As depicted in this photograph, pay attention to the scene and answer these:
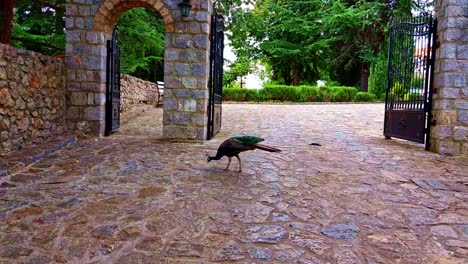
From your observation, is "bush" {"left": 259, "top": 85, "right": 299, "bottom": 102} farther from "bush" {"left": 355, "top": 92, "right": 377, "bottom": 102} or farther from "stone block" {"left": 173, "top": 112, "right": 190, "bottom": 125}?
"stone block" {"left": 173, "top": 112, "right": 190, "bottom": 125}

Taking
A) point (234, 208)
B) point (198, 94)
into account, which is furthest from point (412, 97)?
point (234, 208)

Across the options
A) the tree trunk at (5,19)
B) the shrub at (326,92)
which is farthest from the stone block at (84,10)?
the shrub at (326,92)

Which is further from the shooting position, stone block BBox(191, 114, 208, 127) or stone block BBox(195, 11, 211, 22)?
stone block BBox(191, 114, 208, 127)

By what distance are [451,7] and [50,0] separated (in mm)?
7642

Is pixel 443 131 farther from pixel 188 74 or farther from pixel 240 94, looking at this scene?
pixel 240 94

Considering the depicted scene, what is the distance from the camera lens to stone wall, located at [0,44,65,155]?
4.32 metres

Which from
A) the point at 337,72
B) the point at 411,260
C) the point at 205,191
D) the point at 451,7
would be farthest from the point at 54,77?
the point at 337,72

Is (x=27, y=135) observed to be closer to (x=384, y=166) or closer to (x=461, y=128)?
(x=384, y=166)

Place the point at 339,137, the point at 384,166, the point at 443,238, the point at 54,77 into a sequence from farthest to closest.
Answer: the point at 339,137, the point at 54,77, the point at 384,166, the point at 443,238

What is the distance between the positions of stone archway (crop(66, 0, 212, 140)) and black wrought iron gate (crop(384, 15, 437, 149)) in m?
3.51

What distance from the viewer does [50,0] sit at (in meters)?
7.73

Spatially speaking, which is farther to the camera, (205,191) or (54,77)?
(54,77)

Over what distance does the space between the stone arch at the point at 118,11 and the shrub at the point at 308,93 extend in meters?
10.7

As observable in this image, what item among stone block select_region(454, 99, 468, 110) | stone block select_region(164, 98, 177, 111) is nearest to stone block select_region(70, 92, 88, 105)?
stone block select_region(164, 98, 177, 111)
